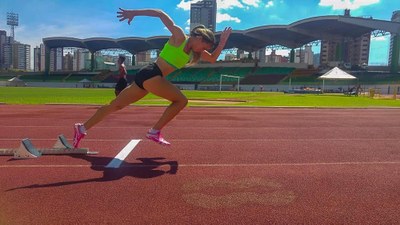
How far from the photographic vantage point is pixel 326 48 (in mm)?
114312

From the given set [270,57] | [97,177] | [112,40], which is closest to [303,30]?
[112,40]

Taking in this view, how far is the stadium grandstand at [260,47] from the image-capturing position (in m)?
63.2

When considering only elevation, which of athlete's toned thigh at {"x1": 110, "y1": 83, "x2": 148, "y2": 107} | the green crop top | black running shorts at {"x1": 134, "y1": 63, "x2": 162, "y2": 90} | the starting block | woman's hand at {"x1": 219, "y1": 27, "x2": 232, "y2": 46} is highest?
woman's hand at {"x1": 219, "y1": 27, "x2": 232, "y2": 46}

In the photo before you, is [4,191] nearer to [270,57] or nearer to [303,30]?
[303,30]

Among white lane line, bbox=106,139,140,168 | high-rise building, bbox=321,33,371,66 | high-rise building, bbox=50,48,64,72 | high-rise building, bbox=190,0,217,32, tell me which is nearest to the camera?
white lane line, bbox=106,139,140,168

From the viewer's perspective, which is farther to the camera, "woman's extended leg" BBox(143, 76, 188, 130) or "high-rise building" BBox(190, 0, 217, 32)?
"high-rise building" BBox(190, 0, 217, 32)

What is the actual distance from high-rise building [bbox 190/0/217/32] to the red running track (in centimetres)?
13535

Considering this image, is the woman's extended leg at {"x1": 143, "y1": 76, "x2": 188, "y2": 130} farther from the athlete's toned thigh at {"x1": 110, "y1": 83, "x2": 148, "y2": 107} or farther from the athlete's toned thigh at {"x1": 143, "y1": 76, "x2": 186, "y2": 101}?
the athlete's toned thigh at {"x1": 110, "y1": 83, "x2": 148, "y2": 107}

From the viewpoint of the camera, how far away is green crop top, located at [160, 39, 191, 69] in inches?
180

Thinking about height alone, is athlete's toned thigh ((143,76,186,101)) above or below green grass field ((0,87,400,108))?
above

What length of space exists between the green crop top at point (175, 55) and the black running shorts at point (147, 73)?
0.60ft

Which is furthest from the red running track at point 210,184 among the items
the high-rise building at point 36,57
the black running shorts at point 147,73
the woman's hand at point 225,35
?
the high-rise building at point 36,57

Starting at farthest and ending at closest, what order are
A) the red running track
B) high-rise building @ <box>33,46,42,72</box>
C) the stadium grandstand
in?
high-rise building @ <box>33,46,42,72</box>
the stadium grandstand
the red running track

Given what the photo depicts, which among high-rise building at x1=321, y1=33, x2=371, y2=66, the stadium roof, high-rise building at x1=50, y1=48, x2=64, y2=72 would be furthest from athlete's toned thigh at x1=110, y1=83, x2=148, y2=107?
high-rise building at x1=50, y1=48, x2=64, y2=72
